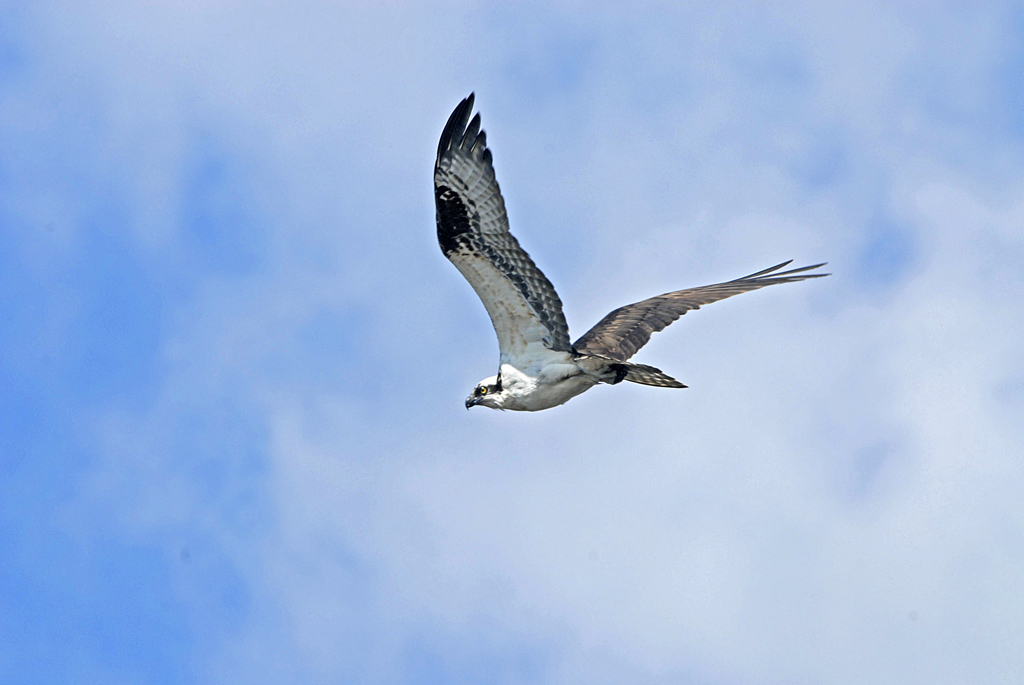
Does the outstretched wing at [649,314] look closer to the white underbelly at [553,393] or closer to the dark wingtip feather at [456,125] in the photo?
the white underbelly at [553,393]

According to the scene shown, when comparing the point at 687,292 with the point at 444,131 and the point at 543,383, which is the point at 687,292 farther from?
the point at 444,131

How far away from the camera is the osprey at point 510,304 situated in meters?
13.7

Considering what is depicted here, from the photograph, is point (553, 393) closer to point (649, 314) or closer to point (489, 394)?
point (489, 394)

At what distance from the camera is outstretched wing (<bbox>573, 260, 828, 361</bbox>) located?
50.8 ft

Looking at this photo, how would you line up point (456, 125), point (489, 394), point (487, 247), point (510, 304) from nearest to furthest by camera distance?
point (456, 125)
point (487, 247)
point (510, 304)
point (489, 394)

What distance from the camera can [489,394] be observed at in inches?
602

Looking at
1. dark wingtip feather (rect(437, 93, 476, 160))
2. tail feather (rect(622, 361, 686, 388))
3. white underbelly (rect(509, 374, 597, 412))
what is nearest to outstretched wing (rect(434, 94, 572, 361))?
dark wingtip feather (rect(437, 93, 476, 160))

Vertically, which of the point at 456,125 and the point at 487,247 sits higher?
the point at 456,125

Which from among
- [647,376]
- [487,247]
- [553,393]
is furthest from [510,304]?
[647,376]

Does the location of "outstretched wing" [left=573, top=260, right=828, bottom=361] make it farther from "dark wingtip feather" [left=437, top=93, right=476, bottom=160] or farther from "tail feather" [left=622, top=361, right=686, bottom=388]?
"dark wingtip feather" [left=437, top=93, right=476, bottom=160]

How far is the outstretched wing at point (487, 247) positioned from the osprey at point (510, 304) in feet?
0.04

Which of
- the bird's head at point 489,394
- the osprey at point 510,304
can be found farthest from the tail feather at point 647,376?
the bird's head at point 489,394

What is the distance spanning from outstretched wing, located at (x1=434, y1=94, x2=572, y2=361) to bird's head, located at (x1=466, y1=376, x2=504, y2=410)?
1.76 feet

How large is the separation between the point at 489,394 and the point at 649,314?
2.76m
